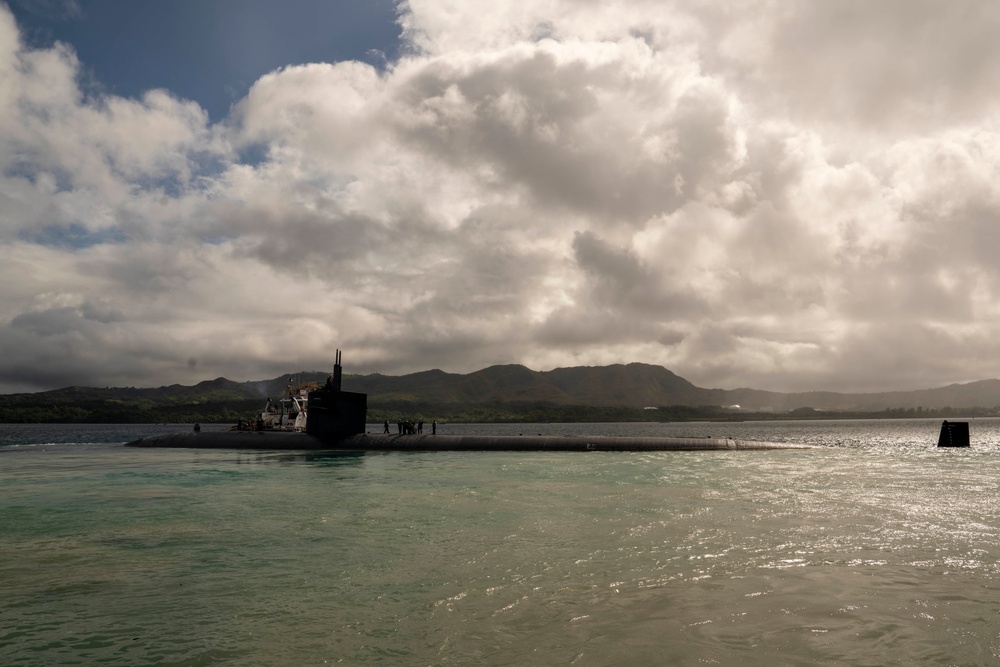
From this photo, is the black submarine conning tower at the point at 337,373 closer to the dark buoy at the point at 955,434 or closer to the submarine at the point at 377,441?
the submarine at the point at 377,441

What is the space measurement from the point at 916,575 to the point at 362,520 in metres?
14.0

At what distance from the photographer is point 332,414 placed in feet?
174

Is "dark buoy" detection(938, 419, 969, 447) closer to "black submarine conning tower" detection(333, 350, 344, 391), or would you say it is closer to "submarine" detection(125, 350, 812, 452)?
"submarine" detection(125, 350, 812, 452)

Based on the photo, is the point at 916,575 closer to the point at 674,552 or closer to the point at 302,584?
the point at 674,552

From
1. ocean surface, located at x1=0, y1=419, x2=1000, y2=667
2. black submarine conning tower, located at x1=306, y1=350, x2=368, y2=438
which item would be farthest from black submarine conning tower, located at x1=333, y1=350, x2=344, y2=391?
ocean surface, located at x1=0, y1=419, x2=1000, y2=667

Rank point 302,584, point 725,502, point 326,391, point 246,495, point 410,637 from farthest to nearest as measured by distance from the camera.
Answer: point 326,391
point 246,495
point 725,502
point 302,584
point 410,637

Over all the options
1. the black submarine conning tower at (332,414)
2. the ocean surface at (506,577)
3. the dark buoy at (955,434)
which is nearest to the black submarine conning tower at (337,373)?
the black submarine conning tower at (332,414)

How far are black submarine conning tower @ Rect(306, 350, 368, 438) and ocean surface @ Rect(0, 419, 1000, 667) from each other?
26326 mm

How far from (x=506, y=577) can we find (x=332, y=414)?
43.3 m

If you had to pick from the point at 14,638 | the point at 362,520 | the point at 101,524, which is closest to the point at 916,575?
the point at 362,520

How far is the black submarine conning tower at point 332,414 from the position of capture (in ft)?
173

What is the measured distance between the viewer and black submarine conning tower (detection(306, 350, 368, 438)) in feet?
173

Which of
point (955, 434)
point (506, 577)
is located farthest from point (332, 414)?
point (955, 434)

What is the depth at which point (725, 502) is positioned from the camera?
71.6 feet
